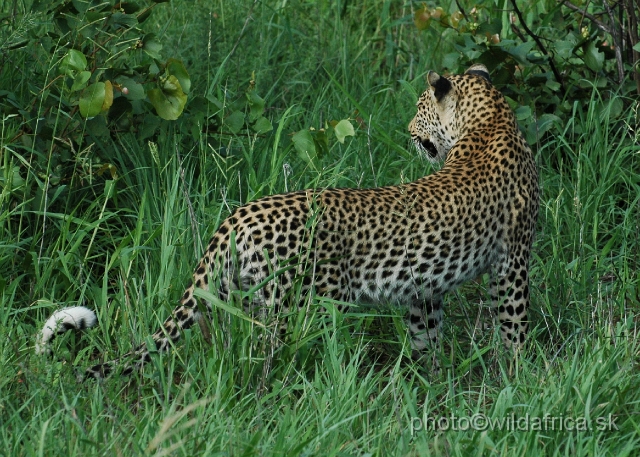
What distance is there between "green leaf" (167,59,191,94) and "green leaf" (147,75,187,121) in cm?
5

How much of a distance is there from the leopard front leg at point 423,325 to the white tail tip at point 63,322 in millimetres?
1533

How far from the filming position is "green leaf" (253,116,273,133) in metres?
5.88

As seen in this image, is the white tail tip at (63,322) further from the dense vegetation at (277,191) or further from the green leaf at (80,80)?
the green leaf at (80,80)

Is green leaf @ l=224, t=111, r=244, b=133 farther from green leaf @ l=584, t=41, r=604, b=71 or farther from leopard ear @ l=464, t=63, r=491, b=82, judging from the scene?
green leaf @ l=584, t=41, r=604, b=71

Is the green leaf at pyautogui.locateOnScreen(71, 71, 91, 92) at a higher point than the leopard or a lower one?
higher

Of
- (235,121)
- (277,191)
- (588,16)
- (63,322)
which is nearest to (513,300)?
(277,191)

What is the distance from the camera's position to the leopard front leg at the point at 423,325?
5.26 m

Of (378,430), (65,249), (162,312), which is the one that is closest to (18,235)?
(65,249)

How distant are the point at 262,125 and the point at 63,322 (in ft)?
6.22

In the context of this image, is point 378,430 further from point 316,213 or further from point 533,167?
point 533,167

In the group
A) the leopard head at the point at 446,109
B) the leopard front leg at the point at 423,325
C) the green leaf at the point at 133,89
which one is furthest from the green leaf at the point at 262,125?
the leopard front leg at the point at 423,325

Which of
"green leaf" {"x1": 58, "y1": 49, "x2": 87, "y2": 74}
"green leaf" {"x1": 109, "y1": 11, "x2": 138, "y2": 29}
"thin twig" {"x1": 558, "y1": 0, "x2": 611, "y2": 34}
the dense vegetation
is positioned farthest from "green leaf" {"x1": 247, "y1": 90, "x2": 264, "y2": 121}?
"thin twig" {"x1": 558, "y1": 0, "x2": 611, "y2": 34}

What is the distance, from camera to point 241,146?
20.1 feet

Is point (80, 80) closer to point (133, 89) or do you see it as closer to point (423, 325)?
point (133, 89)
